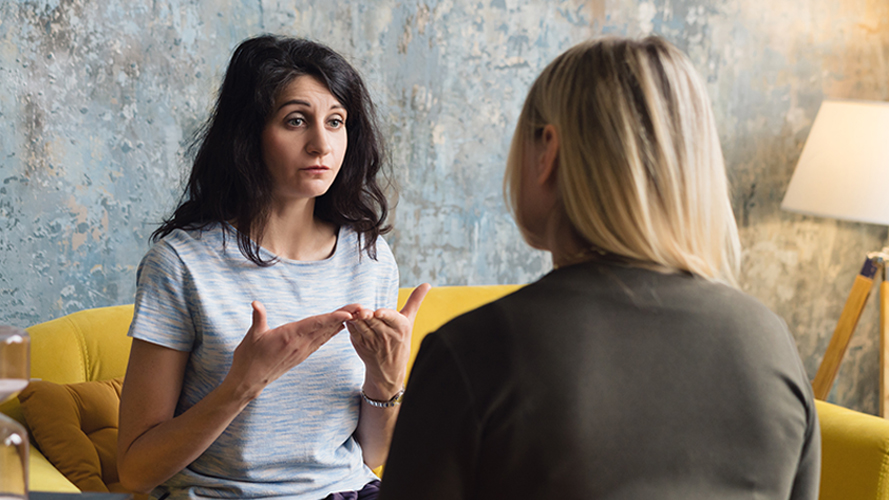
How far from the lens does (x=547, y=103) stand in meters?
0.68

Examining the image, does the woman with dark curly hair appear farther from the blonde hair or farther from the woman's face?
the blonde hair

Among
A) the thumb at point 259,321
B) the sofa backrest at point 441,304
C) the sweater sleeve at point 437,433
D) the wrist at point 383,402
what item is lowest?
the sofa backrest at point 441,304

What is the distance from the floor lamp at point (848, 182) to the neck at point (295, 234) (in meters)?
1.99

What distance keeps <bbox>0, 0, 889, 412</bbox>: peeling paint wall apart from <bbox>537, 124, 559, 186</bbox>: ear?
1678mm

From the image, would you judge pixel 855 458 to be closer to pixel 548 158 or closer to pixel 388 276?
pixel 388 276

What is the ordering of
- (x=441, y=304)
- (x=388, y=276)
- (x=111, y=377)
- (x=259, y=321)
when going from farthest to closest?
(x=441, y=304), (x=111, y=377), (x=388, y=276), (x=259, y=321)

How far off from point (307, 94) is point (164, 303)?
46cm

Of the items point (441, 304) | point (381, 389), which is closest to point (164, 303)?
point (381, 389)

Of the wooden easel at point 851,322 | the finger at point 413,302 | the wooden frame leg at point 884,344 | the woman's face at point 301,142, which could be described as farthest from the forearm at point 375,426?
the wooden frame leg at point 884,344

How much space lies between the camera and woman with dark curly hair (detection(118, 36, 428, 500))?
3.77ft

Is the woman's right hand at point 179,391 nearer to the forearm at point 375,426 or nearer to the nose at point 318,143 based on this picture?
the forearm at point 375,426

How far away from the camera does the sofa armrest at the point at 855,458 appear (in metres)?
1.51

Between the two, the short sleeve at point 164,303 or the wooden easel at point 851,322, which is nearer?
the short sleeve at point 164,303

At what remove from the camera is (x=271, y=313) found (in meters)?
1.27
